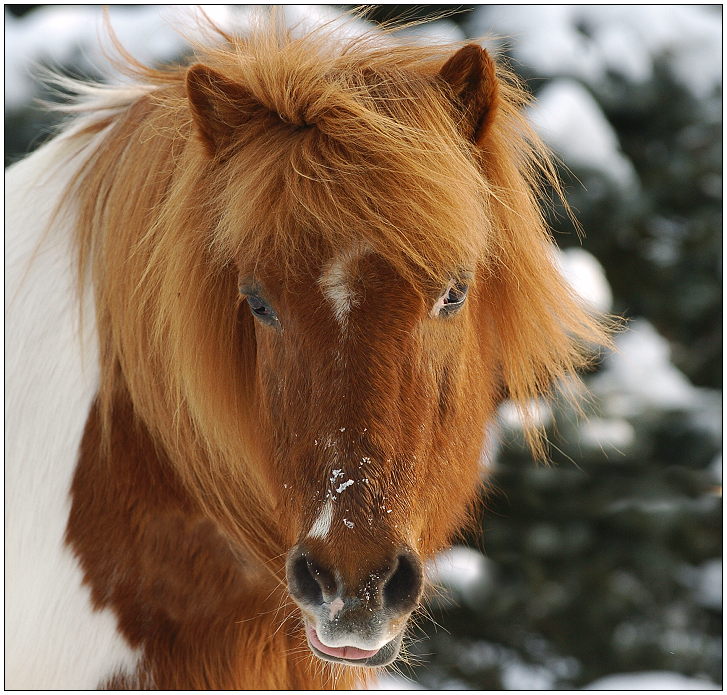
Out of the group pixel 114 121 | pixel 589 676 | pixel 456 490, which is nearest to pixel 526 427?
pixel 456 490

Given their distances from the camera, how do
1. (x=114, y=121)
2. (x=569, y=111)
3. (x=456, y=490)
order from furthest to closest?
1. (x=569, y=111)
2. (x=114, y=121)
3. (x=456, y=490)

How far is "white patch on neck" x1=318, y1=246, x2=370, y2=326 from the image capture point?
1.02 m

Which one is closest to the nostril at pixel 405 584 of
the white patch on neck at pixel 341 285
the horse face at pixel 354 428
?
the horse face at pixel 354 428

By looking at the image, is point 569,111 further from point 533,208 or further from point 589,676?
point 589,676

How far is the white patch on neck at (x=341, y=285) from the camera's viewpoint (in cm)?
102

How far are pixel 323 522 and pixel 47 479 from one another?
24.1 inches

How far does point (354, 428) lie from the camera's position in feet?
3.27

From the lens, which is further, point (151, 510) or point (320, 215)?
point (151, 510)

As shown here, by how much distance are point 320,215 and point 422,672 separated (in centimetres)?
254

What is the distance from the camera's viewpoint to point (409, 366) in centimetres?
106

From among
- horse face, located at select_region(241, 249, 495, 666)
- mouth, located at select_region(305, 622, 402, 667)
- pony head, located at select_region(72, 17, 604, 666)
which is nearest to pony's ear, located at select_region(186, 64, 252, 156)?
pony head, located at select_region(72, 17, 604, 666)

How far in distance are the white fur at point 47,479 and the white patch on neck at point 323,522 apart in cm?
55

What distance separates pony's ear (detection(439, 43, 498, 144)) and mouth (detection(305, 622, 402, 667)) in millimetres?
776

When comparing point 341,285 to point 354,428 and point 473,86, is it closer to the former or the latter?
point 354,428
